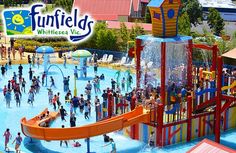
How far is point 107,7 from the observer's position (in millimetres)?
61750

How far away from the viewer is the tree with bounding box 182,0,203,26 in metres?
58.1

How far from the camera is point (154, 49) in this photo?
26.8m

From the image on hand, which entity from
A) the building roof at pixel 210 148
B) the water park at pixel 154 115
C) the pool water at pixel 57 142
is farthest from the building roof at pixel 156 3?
the building roof at pixel 210 148

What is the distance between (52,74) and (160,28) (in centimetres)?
1703

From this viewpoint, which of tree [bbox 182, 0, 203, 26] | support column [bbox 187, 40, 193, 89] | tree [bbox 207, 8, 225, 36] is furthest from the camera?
tree [bbox 182, 0, 203, 26]

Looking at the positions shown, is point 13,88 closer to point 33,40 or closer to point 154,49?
point 154,49

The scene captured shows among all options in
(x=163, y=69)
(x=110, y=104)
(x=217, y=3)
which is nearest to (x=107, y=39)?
(x=110, y=104)

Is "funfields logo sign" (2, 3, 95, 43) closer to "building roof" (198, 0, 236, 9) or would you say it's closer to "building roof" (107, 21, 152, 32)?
"building roof" (107, 21, 152, 32)

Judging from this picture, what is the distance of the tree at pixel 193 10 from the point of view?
58.1m

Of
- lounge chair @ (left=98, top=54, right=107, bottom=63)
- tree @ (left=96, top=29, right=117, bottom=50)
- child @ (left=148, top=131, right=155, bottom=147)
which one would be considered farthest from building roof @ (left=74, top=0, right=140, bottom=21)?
child @ (left=148, top=131, right=155, bottom=147)

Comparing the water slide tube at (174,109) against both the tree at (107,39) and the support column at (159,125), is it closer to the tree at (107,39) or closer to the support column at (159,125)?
the support column at (159,125)

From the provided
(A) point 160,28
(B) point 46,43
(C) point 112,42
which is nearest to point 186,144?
(A) point 160,28

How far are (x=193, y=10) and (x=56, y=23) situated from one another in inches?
850

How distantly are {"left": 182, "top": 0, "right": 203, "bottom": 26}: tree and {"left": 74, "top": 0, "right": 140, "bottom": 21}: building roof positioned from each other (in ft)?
23.8
